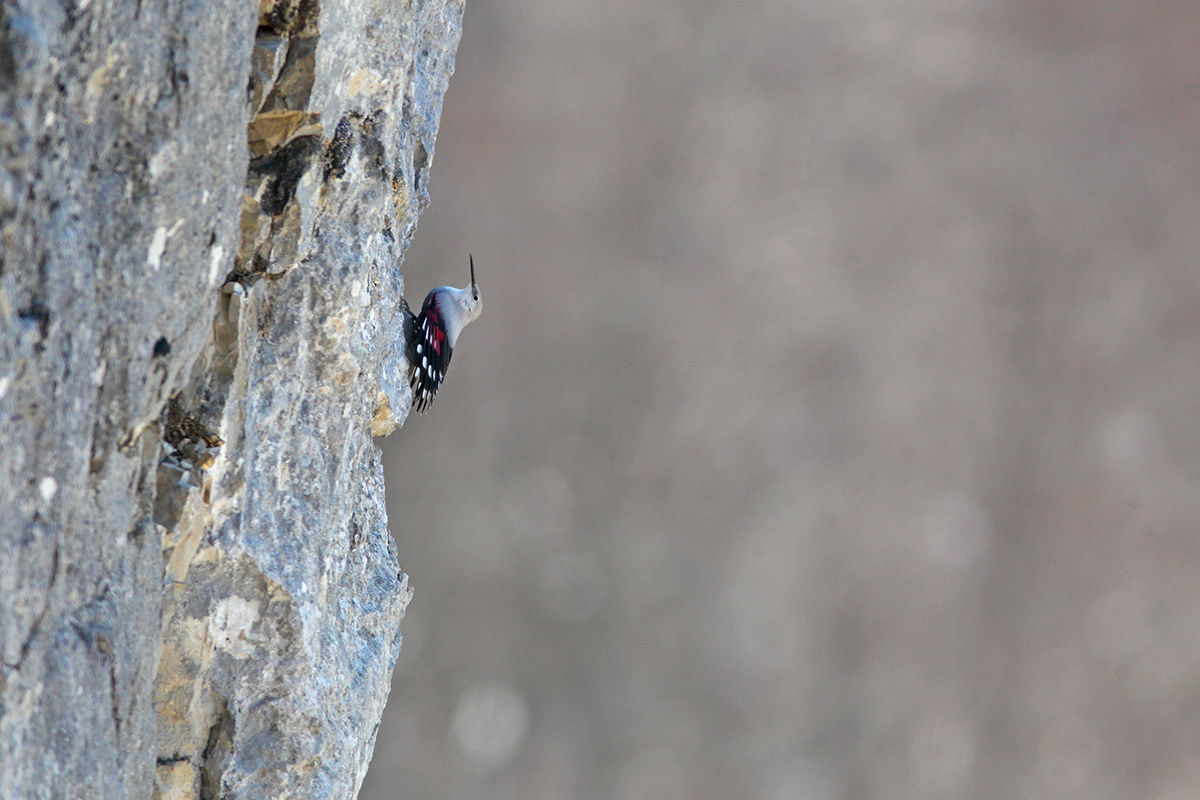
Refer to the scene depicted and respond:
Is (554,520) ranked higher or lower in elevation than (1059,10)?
lower

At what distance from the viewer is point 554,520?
12.1m

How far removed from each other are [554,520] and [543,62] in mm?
5473

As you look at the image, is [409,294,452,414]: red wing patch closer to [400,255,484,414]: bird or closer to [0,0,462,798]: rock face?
[400,255,484,414]: bird

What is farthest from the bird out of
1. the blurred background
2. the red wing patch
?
the blurred background

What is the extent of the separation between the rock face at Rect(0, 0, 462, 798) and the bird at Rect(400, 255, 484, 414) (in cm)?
14

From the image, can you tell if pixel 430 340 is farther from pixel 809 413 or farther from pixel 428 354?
pixel 809 413

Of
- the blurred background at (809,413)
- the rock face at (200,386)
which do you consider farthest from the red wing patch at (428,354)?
the blurred background at (809,413)

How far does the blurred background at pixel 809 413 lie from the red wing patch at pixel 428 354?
841cm

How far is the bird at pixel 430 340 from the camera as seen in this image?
3.36 meters

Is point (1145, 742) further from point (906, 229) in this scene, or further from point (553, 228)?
point (553, 228)

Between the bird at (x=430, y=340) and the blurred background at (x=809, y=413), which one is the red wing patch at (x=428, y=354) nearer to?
the bird at (x=430, y=340)

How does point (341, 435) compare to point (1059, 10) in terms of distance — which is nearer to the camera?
point (341, 435)

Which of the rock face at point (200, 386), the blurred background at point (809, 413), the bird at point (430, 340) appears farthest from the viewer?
the blurred background at point (809, 413)

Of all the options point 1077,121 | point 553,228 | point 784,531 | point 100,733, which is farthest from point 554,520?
point 100,733
